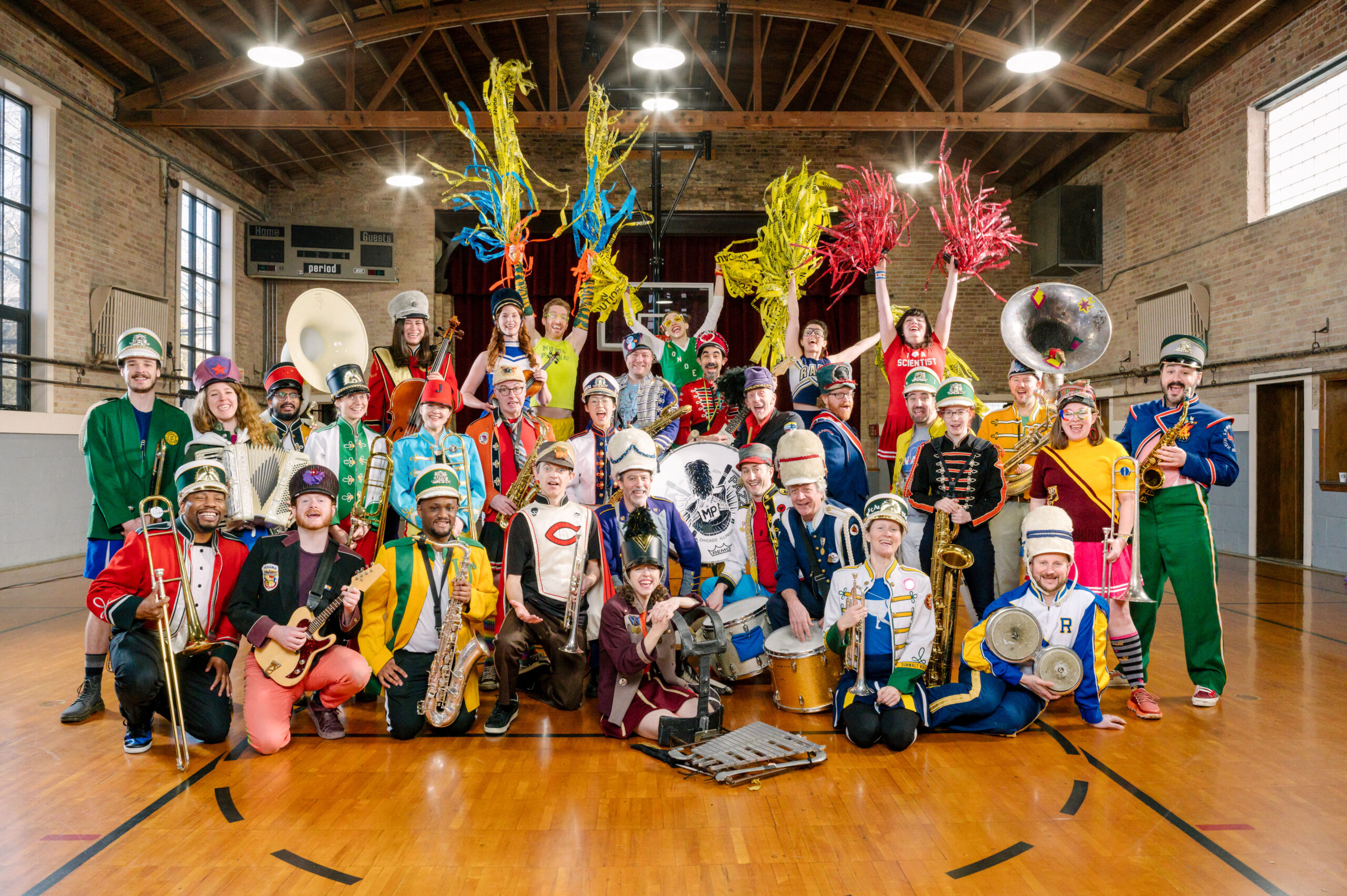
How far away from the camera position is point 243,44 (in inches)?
408

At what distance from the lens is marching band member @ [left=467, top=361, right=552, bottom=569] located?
495 cm

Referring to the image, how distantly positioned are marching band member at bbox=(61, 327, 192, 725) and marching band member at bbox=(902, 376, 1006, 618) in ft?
12.7

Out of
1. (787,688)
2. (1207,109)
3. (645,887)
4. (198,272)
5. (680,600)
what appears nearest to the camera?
(645,887)

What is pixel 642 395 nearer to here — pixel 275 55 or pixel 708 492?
pixel 708 492

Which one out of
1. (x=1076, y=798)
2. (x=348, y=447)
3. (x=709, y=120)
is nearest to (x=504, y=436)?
(x=348, y=447)

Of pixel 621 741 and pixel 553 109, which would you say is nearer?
pixel 621 741

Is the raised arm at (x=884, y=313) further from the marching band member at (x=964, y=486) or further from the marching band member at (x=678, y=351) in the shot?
the marching band member at (x=964, y=486)

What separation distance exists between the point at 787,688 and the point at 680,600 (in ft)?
2.72

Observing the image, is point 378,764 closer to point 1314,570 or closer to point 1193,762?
point 1193,762

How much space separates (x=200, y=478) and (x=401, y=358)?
2.11 metres

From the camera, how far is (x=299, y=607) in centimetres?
369

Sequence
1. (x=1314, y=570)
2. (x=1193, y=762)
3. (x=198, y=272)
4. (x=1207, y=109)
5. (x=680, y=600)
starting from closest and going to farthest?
(x=1193, y=762) → (x=680, y=600) → (x=1314, y=570) → (x=1207, y=109) → (x=198, y=272)

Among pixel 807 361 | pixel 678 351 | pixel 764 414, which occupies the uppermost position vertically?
pixel 678 351

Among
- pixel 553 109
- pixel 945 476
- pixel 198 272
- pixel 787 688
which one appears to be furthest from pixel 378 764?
pixel 198 272
